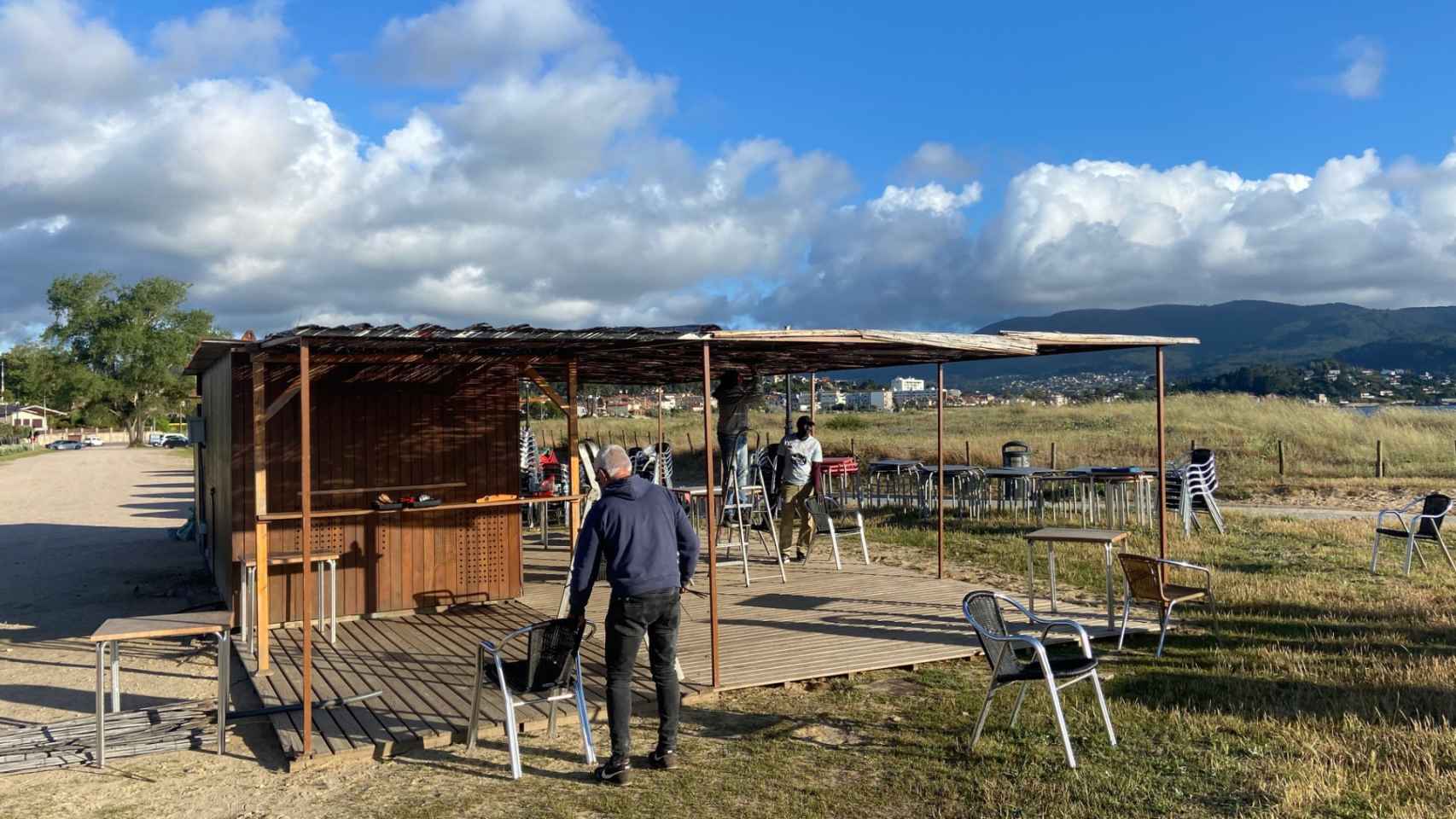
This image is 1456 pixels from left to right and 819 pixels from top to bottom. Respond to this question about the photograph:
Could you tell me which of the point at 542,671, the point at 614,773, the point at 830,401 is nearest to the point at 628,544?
the point at 542,671

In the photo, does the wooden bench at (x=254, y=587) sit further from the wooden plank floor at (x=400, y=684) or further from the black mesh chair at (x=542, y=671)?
the black mesh chair at (x=542, y=671)

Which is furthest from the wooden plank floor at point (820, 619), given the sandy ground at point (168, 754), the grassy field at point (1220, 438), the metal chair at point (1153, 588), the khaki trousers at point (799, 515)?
the grassy field at point (1220, 438)

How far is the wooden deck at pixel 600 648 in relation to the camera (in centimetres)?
505

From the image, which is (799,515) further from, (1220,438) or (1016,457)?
(1220,438)

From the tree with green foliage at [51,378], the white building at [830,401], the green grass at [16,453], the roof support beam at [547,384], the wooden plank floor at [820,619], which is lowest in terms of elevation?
the wooden plank floor at [820,619]

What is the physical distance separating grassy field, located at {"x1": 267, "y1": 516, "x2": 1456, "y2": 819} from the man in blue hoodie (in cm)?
29

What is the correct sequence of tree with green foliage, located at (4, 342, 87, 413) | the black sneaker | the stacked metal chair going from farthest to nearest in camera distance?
1. tree with green foliage, located at (4, 342, 87, 413)
2. the stacked metal chair
3. the black sneaker

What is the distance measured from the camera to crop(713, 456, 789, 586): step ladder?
29.4ft

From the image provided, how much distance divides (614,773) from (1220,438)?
22.9 meters

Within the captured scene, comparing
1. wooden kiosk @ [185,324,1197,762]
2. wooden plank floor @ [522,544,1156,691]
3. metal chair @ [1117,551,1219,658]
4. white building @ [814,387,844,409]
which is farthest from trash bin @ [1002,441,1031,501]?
white building @ [814,387,844,409]

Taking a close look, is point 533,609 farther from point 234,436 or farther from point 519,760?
point 519,760

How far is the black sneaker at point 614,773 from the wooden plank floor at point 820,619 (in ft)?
4.43

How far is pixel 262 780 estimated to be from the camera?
14.6 feet

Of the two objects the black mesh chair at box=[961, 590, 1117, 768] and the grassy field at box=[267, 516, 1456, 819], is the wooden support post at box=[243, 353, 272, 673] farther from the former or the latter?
the black mesh chair at box=[961, 590, 1117, 768]
